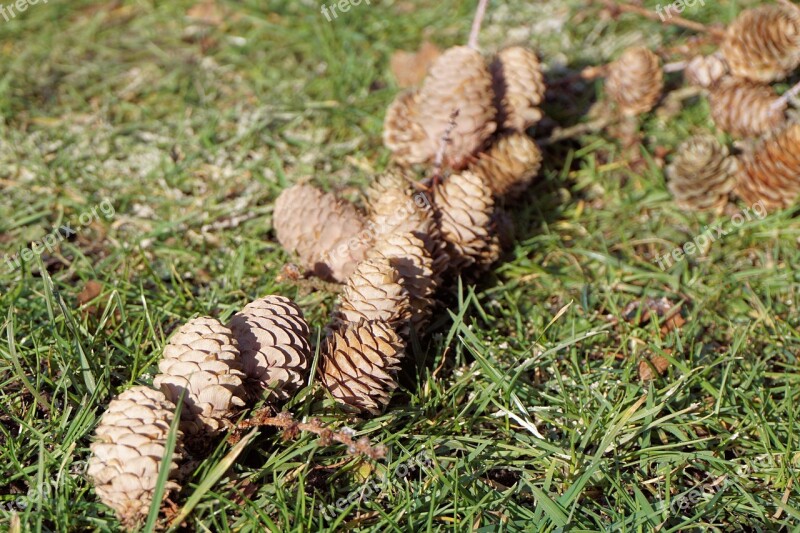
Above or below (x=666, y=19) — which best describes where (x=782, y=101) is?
below

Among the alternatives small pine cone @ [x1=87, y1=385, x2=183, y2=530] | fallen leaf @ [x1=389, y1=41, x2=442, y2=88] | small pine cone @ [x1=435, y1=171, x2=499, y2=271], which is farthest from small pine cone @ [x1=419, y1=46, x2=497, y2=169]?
small pine cone @ [x1=87, y1=385, x2=183, y2=530]

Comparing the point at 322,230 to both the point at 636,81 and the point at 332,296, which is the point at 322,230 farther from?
the point at 636,81

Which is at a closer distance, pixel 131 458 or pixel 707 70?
pixel 131 458

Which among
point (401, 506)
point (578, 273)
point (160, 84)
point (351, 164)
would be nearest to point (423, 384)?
point (401, 506)

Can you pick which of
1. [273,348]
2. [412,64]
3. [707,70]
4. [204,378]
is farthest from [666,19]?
[204,378]

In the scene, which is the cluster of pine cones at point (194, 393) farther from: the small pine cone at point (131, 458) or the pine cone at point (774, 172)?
the pine cone at point (774, 172)

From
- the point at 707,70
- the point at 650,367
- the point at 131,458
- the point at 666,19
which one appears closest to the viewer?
the point at 131,458
